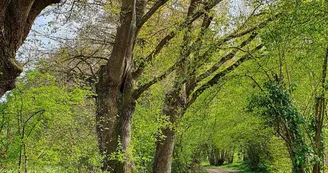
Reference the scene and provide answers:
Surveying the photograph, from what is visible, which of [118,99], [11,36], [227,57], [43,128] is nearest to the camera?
[11,36]

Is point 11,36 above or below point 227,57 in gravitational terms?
below

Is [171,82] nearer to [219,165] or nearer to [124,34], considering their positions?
[124,34]

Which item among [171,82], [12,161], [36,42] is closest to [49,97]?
[12,161]

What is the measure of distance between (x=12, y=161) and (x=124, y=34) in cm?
330

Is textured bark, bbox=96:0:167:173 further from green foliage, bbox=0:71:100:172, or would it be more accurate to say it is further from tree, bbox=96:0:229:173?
green foliage, bbox=0:71:100:172

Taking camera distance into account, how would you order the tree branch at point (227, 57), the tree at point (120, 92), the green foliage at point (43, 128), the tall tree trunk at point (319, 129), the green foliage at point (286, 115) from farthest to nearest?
1. the tree branch at point (227, 57)
2. the tall tree trunk at point (319, 129)
3. the green foliage at point (286, 115)
4. the tree at point (120, 92)
5. the green foliage at point (43, 128)

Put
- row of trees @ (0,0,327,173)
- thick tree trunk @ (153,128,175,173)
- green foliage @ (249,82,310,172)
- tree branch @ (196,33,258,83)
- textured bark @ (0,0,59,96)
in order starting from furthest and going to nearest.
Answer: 1. thick tree trunk @ (153,128,175,173)
2. tree branch @ (196,33,258,83)
3. green foliage @ (249,82,310,172)
4. row of trees @ (0,0,327,173)
5. textured bark @ (0,0,59,96)

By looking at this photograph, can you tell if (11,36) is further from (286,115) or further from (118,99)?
(286,115)

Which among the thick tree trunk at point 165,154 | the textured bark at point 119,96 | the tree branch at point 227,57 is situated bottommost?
the thick tree trunk at point 165,154

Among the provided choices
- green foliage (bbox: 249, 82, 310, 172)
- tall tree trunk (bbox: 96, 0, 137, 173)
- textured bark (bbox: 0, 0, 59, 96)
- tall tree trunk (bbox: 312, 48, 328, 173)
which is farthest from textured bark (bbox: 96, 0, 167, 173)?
tall tree trunk (bbox: 312, 48, 328, 173)

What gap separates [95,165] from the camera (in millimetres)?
6535

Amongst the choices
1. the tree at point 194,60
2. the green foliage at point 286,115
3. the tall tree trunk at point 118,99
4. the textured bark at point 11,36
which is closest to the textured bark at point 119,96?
the tall tree trunk at point 118,99

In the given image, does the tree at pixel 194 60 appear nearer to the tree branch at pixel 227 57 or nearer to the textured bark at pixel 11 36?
the tree branch at pixel 227 57

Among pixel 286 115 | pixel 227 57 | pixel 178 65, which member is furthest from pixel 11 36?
pixel 227 57
